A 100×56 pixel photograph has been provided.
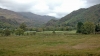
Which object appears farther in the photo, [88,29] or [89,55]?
[88,29]

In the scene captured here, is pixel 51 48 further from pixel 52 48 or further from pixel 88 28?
pixel 88 28

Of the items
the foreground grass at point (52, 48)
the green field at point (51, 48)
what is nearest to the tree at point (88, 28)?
the green field at point (51, 48)

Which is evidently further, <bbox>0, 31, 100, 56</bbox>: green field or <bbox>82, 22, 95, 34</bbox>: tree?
<bbox>82, 22, 95, 34</bbox>: tree

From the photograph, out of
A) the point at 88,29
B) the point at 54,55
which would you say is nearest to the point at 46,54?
the point at 54,55

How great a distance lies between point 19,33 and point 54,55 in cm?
9849

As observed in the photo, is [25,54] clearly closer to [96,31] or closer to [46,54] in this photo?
[46,54]

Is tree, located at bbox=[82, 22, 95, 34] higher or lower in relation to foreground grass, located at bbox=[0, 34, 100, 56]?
higher

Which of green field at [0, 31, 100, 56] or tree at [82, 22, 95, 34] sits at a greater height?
tree at [82, 22, 95, 34]

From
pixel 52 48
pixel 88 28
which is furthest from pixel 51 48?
pixel 88 28

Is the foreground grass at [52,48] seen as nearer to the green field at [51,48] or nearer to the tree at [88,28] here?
the green field at [51,48]

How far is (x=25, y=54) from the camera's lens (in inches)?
1451

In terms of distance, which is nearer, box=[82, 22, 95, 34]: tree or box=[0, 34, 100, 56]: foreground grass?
box=[0, 34, 100, 56]: foreground grass

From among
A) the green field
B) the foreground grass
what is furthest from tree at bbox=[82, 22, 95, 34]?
the foreground grass

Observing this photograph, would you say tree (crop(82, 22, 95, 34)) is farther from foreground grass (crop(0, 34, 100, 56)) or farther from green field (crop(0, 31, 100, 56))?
foreground grass (crop(0, 34, 100, 56))
